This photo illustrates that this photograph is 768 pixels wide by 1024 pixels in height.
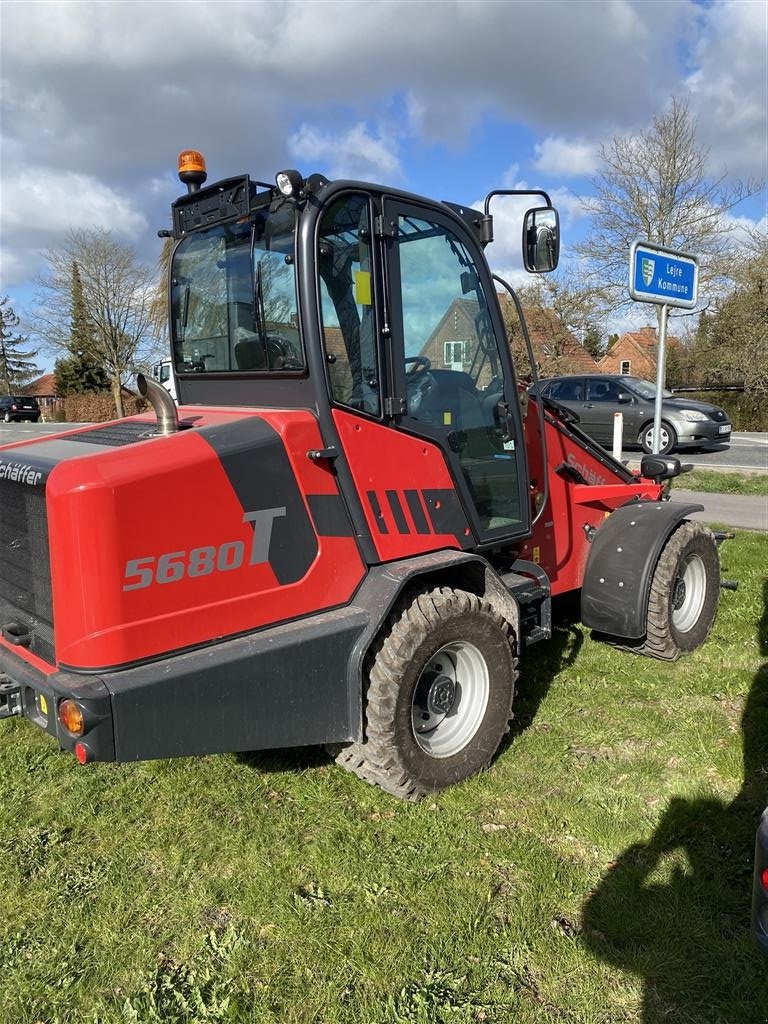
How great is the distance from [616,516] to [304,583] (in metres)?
2.52

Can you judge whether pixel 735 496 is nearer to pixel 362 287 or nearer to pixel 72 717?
pixel 362 287

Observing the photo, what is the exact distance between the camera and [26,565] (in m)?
3.20

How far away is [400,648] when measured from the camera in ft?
10.5

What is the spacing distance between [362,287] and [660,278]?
3352mm

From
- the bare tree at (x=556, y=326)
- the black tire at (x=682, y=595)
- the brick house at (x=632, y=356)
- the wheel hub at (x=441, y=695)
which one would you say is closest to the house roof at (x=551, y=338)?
the bare tree at (x=556, y=326)

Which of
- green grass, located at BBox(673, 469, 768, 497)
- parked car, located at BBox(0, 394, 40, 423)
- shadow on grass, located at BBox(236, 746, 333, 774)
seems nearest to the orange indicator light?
shadow on grass, located at BBox(236, 746, 333, 774)

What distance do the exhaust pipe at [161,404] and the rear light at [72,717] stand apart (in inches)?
41.7

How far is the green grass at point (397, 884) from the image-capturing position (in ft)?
7.89

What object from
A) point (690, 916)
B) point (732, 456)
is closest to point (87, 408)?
point (732, 456)

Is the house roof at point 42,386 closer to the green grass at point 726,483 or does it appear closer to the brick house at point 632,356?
the brick house at point 632,356

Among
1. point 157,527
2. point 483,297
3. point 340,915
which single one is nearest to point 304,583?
point 157,527

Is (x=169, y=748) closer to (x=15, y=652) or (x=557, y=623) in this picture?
(x=15, y=652)

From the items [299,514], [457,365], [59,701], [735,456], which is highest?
[457,365]

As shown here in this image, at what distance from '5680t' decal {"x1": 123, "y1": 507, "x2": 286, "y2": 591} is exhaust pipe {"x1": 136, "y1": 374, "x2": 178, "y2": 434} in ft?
1.60
